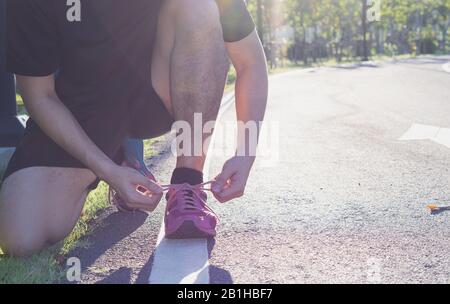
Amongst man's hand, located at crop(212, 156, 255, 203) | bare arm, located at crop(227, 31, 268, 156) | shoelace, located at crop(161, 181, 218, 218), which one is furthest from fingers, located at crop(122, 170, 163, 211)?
bare arm, located at crop(227, 31, 268, 156)

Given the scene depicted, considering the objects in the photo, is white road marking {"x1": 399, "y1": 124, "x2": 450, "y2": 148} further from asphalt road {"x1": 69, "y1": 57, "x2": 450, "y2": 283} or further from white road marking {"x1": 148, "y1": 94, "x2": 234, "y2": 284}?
white road marking {"x1": 148, "y1": 94, "x2": 234, "y2": 284}

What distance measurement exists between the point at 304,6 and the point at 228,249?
5169 cm

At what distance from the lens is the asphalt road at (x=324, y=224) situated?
7.45ft

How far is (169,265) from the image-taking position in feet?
7.75

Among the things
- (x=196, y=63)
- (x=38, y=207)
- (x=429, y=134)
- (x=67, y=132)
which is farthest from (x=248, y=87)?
(x=429, y=134)

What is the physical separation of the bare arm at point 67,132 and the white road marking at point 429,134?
338cm

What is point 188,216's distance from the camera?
8.57 ft

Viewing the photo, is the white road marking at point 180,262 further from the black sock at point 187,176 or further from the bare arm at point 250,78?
the bare arm at point 250,78

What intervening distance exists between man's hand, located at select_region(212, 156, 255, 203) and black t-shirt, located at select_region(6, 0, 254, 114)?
69 centimetres

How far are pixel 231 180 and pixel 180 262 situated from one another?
0.42m

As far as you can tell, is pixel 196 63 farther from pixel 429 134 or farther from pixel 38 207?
pixel 429 134

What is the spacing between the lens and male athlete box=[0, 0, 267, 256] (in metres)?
2.61

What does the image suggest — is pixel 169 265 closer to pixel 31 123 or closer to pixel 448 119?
pixel 31 123
